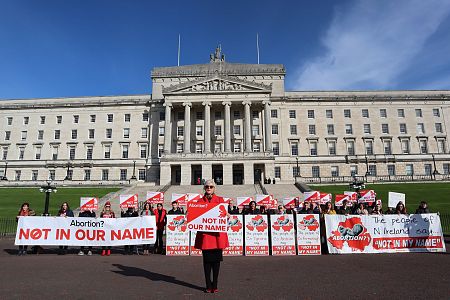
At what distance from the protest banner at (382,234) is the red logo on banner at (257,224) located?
9.37ft

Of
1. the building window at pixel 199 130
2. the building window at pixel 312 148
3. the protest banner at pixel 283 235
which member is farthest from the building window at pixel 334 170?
the protest banner at pixel 283 235

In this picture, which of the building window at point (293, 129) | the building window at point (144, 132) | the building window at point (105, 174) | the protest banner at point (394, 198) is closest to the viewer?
the protest banner at point (394, 198)

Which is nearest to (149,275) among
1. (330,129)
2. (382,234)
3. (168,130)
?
(382,234)

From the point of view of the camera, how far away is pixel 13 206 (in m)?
32.5

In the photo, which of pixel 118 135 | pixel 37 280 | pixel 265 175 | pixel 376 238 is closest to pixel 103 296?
pixel 37 280

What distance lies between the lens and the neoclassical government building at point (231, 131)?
57.3 m

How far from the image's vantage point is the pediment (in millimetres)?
57031

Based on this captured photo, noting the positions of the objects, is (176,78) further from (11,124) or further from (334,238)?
(334,238)

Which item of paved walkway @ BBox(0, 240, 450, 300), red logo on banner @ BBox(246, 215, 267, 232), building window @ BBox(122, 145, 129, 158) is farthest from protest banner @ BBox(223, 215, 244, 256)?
building window @ BBox(122, 145, 129, 158)

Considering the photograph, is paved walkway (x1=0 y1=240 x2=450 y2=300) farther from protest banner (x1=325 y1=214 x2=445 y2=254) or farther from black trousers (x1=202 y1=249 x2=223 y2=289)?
protest banner (x1=325 y1=214 x2=445 y2=254)

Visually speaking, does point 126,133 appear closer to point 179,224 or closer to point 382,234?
point 179,224

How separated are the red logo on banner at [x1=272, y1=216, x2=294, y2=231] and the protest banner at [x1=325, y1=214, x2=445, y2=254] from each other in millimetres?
1654

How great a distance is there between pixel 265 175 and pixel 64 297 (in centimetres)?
4681

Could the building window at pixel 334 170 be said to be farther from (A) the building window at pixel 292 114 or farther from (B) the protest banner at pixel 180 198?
(B) the protest banner at pixel 180 198
